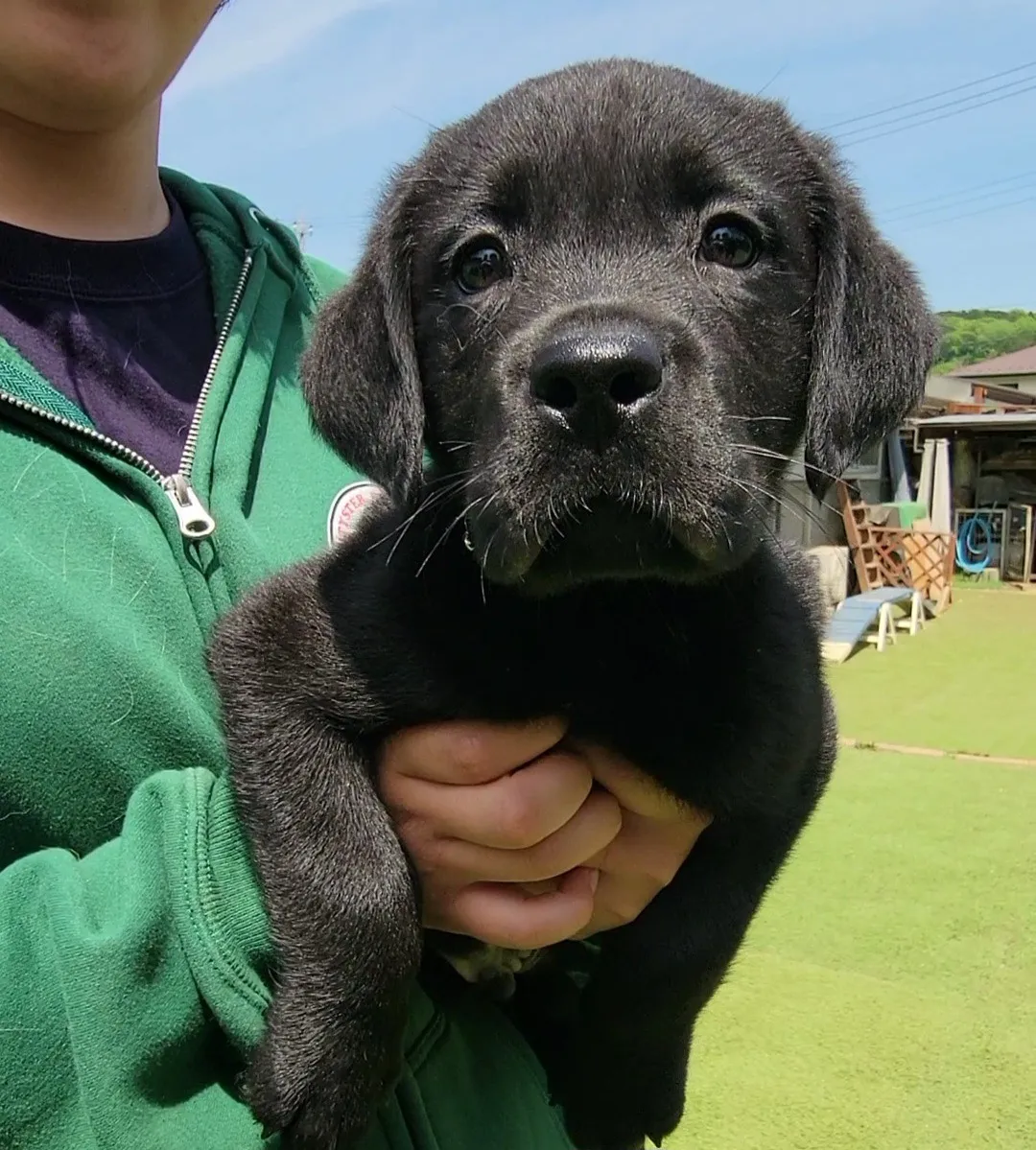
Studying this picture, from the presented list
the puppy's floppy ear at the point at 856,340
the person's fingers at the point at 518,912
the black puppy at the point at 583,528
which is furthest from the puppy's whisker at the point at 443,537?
the puppy's floppy ear at the point at 856,340

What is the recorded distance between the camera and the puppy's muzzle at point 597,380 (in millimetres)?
1194

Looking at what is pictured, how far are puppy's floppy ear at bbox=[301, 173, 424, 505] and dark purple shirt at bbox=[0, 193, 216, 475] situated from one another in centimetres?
22

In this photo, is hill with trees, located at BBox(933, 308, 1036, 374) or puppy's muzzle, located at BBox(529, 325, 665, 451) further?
hill with trees, located at BBox(933, 308, 1036, 374)

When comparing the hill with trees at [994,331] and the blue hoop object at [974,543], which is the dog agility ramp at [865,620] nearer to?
the blue hoop object at [974,543]

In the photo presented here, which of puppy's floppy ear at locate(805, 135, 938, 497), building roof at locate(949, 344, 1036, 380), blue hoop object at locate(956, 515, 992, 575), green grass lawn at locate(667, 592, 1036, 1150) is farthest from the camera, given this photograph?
building roof at locate(949, 344, 1036, 380)

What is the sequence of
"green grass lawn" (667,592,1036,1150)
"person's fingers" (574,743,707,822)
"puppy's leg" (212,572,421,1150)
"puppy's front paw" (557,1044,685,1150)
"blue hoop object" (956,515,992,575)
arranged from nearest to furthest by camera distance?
"puppy's leg" (212,572,421,1150) → "person's fingers" (574,743,707,822) → "puppy's front paw" (557,1044,685,1150) → "green grass lawn" (667,592,1036,1150) → "blue hoop object" (956,515,992,575)

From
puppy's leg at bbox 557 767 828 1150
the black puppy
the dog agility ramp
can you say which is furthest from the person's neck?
the dog agility ramp

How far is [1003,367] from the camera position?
1120 inches

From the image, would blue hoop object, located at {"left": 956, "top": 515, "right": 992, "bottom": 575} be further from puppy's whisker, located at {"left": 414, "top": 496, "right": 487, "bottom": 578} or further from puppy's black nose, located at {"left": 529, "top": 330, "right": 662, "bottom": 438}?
puppy's black nose, located at {"left": 529, "top": 330, "right": 662, "bottom": 438}

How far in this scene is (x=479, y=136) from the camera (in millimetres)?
1659

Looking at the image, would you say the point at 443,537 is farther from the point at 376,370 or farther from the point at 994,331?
the point at 994,331

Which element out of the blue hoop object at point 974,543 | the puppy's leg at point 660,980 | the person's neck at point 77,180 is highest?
the person's neck at point 77,180

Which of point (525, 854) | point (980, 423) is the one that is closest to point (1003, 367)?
point (980, 423)

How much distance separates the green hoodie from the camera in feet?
3.89
